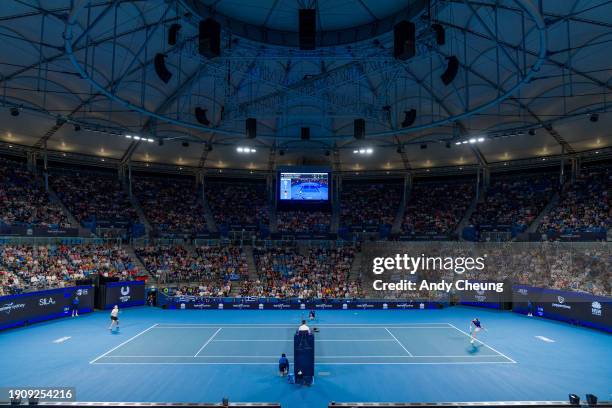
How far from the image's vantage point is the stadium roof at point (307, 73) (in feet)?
69.8

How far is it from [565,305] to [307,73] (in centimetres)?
2376

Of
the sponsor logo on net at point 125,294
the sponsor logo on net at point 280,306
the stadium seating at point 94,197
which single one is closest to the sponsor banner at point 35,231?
the stadium seating at point 94,197

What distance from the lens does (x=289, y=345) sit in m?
21.7

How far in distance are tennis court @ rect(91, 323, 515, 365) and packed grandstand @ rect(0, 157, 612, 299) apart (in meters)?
10.2

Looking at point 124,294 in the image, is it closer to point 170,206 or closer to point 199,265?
point 199,265

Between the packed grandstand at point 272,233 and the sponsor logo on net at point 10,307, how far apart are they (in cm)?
131

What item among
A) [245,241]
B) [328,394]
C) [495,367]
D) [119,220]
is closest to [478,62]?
[495,367]

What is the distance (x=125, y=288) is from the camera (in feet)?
113

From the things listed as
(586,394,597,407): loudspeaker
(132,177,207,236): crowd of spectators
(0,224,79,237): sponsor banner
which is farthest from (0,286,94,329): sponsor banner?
(586,394,597,407): loudspeaker

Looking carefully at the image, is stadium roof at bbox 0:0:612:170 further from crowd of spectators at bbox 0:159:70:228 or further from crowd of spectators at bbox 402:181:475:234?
crowd of spectators at bbox 402:181:475:234

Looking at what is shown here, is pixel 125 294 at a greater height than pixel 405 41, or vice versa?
pixel 405 41

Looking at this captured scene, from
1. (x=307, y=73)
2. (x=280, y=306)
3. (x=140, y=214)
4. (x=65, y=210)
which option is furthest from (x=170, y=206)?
(x=307, y=73)

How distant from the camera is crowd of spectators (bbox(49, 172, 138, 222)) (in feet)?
134

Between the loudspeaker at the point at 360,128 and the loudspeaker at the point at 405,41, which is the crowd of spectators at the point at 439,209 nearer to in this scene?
the loudspeaker at the point at 360,128
